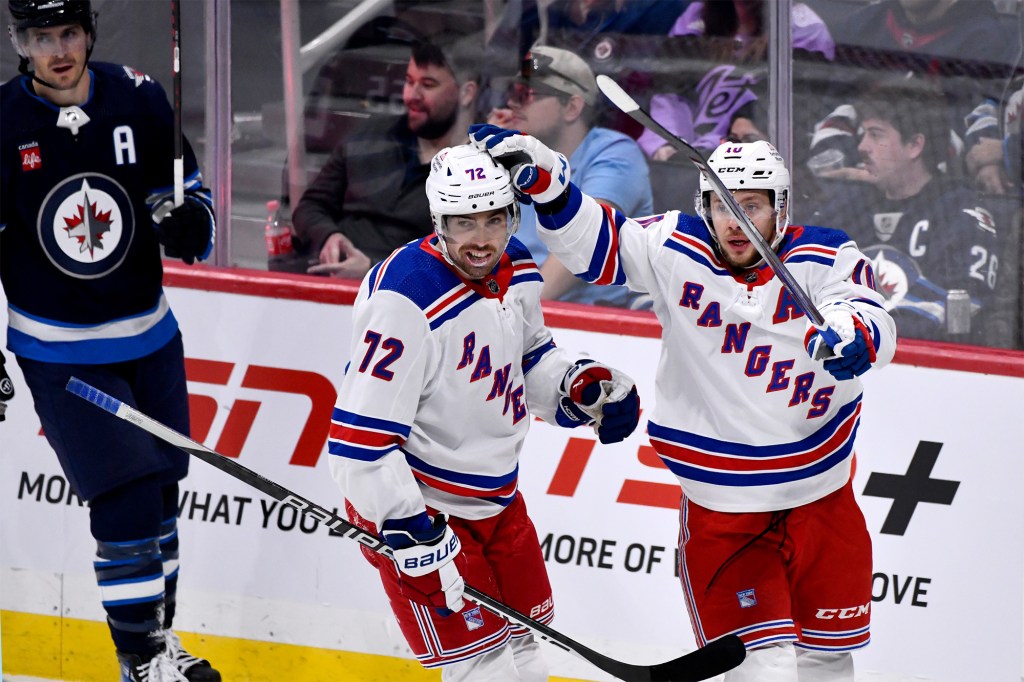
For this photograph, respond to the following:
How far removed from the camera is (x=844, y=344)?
2547mm

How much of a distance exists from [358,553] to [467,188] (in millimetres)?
1281

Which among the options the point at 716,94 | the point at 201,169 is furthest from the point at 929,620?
the point at 201,169

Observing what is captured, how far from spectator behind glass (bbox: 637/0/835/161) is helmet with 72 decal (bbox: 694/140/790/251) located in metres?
0.90

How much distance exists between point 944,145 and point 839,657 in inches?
52.0

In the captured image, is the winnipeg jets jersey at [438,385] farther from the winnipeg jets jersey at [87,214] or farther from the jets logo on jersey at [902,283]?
the jets logo on jersey at [902,283]

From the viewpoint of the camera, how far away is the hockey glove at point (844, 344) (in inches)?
101

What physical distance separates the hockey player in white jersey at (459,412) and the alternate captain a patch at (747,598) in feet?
1.21

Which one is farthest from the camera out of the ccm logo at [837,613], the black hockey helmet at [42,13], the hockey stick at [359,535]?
the black hockey helmet at [42,13]

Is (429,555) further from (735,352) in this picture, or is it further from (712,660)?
(735,352)

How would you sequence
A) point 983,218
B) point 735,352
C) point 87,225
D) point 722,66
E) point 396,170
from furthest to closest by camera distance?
1. point 396,170
2. point 722,66
3. point 983,218
4. point 87,225
5. point 735,352

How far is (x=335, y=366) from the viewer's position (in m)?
3.61

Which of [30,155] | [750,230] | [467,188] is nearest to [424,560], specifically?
[467,188]

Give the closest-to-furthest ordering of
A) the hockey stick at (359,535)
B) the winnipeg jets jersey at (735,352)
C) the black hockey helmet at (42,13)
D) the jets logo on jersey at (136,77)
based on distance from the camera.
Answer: the hockey stick at (359,535) < the winnipeg jets jersey at (735,352) < the black hockey helmet at (42,13) < the jets logo on jersey at (136,77)

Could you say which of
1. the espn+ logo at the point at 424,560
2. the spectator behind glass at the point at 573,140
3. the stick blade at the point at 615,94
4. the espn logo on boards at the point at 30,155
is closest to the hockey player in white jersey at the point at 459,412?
the espn+ logo at the point at 424,560
